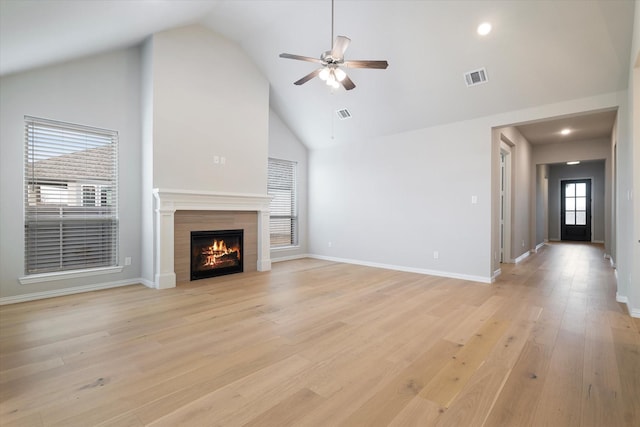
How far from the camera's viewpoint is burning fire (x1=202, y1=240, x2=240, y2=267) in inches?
204

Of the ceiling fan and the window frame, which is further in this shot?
the window frame

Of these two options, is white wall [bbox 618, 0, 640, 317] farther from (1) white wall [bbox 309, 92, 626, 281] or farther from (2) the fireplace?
(2) the fireplace

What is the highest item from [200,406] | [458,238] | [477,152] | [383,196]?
[477,152]

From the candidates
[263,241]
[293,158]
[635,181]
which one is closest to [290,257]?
[263,241]

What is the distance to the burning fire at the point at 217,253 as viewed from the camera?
5.18 metres

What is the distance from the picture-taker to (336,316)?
10.7ft

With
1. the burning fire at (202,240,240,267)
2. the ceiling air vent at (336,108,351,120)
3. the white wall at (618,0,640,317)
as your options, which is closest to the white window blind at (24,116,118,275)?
the burning fire at (202,240,240,267)

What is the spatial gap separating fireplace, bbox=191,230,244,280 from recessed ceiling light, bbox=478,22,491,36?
4.58 meters

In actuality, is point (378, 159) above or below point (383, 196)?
above

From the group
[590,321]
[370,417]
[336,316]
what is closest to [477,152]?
[590,321]

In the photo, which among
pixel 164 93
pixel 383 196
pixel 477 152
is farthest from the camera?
pixel 383 196

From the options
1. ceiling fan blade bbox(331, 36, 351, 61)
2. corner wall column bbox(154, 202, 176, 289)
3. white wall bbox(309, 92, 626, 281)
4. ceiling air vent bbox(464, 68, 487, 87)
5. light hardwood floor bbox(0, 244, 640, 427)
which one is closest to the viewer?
light hardwood floor bbox(0, 244, 640, 427)

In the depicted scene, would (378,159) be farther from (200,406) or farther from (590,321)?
(200,406)

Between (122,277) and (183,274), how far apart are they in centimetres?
85
